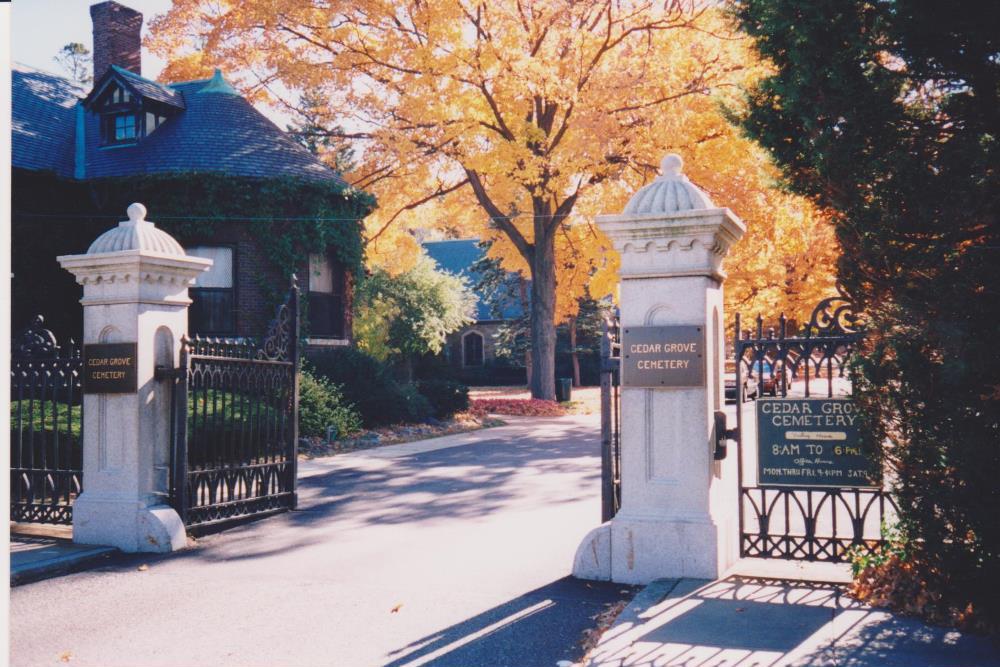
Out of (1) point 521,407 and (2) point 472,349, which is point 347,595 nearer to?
(1) point 521,407

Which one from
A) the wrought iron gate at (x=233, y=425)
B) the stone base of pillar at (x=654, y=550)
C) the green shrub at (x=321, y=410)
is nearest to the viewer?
the stone base of pillar at (x=654, y=550)

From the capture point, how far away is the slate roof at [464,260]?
154 feet

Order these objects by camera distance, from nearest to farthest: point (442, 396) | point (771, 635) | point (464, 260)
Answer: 1. point (771, 635)
2. point (442, 396)
3. point (464, 260)

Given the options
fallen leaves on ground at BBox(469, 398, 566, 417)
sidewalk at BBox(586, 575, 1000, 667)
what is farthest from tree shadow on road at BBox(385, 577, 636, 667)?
fallen leaves on ground at BBox(469, 398, 566, 417)

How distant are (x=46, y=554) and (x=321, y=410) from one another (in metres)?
9.05

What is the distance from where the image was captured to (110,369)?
790 centimetres

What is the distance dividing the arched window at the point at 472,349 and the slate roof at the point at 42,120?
27.0 meters

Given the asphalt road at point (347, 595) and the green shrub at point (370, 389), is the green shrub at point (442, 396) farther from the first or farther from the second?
the asphalt road at point (347, 595)

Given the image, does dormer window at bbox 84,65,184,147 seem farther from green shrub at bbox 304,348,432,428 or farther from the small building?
the small building

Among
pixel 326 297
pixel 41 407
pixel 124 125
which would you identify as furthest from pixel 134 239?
pixel 124 125

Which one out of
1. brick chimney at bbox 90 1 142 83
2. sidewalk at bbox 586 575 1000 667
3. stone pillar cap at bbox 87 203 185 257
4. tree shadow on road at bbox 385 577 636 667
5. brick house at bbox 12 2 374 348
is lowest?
tree shadow on road at bbox 385 577 636 667

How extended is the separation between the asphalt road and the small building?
1263 inches

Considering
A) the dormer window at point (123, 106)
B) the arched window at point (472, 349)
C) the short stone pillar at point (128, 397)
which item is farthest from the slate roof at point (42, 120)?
the arched window at point (472, 349)

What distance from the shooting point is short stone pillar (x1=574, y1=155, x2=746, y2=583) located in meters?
6.25
